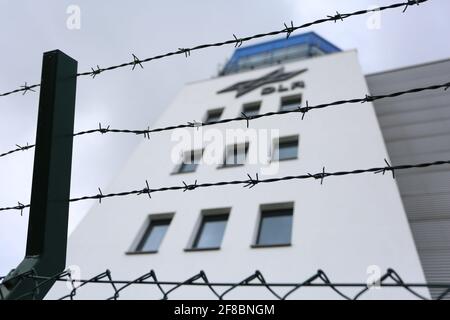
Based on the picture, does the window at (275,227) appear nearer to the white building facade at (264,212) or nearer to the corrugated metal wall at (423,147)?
the white building facade at (264,212)

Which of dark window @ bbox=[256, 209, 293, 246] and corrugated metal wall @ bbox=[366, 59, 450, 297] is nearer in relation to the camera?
corrugated metal wall @ bbox=[366, 59, 450, 297]

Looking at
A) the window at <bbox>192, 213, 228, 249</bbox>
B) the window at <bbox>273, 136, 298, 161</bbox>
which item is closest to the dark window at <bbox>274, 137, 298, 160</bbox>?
the window at <bbox>273, 136, 298, 161</bbox>

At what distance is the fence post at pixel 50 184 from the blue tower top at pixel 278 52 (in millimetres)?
17837

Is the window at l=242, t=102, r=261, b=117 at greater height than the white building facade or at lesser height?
greater

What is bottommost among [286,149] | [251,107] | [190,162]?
[286,149]

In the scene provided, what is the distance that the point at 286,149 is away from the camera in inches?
434

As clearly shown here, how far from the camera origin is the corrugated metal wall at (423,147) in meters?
8.08

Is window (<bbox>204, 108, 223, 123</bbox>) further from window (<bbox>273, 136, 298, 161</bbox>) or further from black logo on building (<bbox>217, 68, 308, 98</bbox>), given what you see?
window (<bbox>273, 136, 298, 161</bbox>)

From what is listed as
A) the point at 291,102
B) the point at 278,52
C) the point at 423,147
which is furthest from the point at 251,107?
the point at 278,52

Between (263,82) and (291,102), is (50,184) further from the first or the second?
(263,82)

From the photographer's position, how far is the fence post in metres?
1.75

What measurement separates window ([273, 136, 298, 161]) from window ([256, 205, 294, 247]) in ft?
5.84

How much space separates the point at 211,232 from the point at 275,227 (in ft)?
4.39

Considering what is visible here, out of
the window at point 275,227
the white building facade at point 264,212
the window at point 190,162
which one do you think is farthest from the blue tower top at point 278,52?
the window at point 275,227
